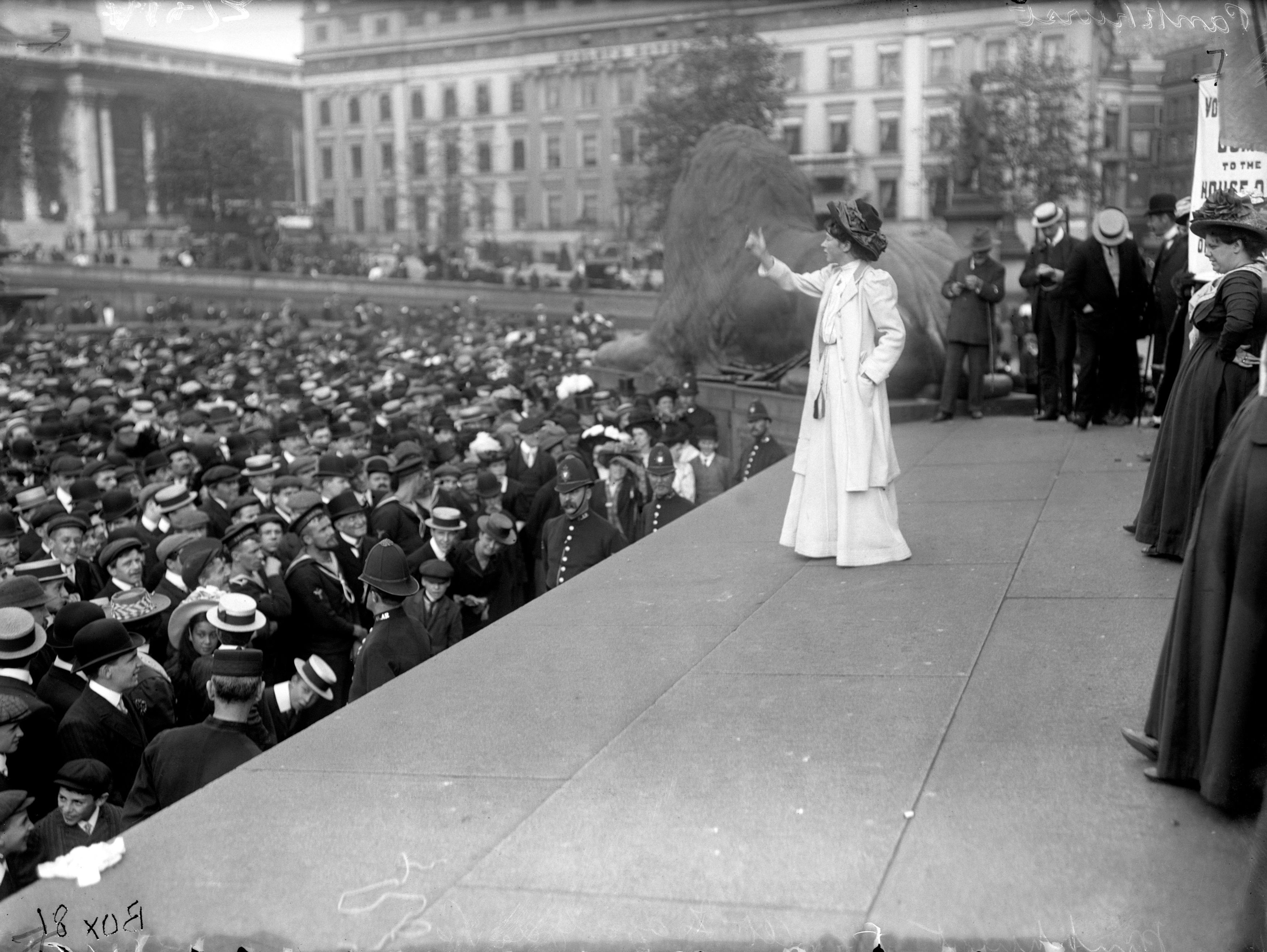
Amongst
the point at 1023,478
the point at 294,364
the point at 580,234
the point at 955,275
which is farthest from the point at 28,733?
the point at 580,234

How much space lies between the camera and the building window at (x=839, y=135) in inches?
2331

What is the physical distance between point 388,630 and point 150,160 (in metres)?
71.5

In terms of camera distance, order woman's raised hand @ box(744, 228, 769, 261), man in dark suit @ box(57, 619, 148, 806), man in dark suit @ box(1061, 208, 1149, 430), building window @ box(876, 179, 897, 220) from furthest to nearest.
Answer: building window @ box(876, 179, 897, 220), man in dark suit @ box(1061, 208, 1149, 430), woman's raised hand @ box(744, 228, 769, 261), man in dark suit @ box(57, 619, 148, 806)

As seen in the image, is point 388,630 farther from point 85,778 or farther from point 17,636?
point 85,778

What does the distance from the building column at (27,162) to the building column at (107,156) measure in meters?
9.10

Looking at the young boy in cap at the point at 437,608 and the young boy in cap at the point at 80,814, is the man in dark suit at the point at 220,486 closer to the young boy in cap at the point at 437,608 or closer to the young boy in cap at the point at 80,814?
the young boy in cap at the point at 437,608

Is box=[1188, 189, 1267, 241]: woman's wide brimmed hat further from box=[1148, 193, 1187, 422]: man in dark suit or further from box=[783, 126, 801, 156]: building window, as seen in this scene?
box=[783, 126, 801, 156]: building window

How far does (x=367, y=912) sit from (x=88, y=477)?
8.49 m

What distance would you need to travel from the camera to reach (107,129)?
7612 centimetres

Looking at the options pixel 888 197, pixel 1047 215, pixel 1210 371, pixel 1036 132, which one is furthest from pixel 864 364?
pixel 888 197

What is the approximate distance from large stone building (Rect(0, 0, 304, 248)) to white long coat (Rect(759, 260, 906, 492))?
170 feet

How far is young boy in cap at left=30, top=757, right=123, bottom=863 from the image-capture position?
536 cm

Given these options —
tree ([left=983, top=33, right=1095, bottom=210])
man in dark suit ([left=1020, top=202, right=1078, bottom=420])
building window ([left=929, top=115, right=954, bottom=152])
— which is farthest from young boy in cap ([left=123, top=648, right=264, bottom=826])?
building window ([left=929, top=115, right=954, bottom=152])

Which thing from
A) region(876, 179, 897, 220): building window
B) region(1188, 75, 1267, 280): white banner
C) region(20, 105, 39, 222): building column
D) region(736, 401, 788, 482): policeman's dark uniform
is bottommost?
region(736, 401, 788, 482): policeman's dark uniform
